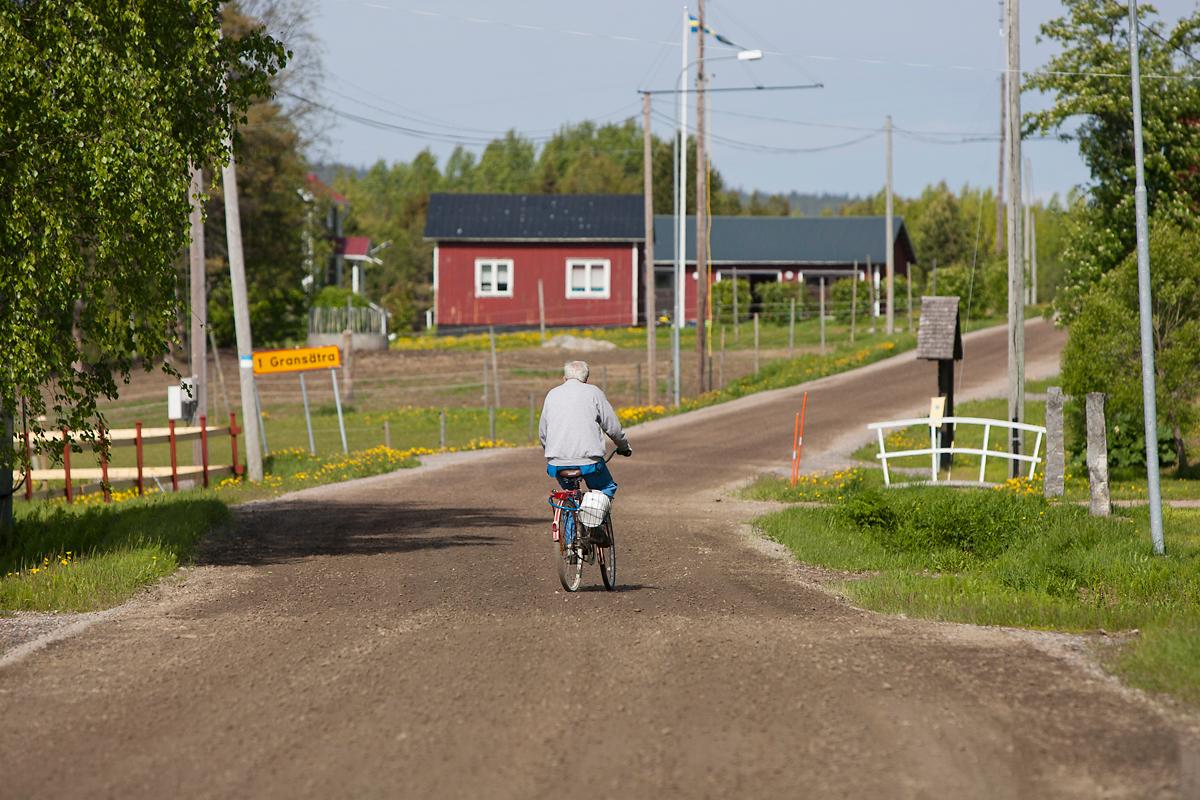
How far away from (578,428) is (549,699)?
4158mm

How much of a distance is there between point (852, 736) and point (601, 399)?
5324mm

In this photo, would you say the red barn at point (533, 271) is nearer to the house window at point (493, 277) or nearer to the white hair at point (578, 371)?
the house window at point (493, 277)

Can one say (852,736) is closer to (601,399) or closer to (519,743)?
(519,743)

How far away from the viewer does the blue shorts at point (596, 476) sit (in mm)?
11742

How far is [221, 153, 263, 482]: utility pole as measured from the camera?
24844 millimetres

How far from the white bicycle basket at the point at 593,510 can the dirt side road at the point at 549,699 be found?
0.60 m

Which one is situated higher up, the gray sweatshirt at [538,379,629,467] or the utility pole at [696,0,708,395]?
the utility pole at [696,0,708,395]

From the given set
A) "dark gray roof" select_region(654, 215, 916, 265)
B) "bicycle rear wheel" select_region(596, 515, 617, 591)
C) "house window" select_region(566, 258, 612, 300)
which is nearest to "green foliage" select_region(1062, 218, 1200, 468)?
"bicycle rear wheel" select_region(596, 515, 617, 591)

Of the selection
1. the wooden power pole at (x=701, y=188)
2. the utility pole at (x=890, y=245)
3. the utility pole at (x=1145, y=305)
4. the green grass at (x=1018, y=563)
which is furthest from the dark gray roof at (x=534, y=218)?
the utility pole at (x=1145, y=305)

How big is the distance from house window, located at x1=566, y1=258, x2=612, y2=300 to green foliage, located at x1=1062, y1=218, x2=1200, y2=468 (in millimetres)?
44694

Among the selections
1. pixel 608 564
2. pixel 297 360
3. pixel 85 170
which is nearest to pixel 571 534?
pixel 608 564

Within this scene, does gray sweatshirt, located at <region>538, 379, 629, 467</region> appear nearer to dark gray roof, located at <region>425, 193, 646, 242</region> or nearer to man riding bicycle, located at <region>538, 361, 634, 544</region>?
man riding bicycle, located at <region>538, 361, 634, 544</region>

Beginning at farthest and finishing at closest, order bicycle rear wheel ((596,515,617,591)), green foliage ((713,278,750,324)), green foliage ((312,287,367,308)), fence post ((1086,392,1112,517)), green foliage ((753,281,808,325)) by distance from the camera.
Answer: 1. green foliage ((312,287,367,308))
2. green foliage ((713,278,750,324))
3. green foliage ((753,281,808,325))
4. fence post ((1086,392,1112,517))
5. bicycle rear wheel ((596,515,617,591))

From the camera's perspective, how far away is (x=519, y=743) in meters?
6.85
